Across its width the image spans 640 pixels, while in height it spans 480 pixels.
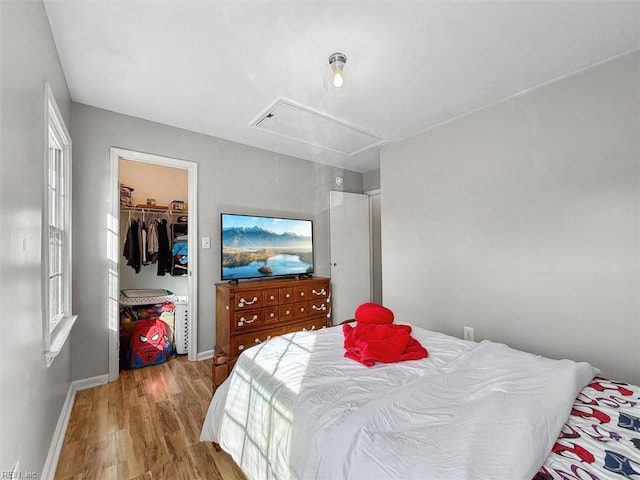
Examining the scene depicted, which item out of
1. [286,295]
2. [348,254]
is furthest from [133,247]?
[348,254]

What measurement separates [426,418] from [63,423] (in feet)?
7.60

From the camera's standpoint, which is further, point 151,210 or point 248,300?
point 151,210

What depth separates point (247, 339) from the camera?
118 inches

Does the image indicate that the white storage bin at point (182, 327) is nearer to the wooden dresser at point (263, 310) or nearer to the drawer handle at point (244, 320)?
the wooden dresser at point (263, 310)

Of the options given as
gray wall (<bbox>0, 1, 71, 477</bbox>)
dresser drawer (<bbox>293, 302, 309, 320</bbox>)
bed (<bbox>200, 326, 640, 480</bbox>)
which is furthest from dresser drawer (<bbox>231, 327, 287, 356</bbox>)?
gray wall (<bbox>0, 1, 71, 477</bbox>)

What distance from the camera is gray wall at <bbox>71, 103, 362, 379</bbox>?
8.20ft

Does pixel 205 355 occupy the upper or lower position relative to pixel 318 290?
lower

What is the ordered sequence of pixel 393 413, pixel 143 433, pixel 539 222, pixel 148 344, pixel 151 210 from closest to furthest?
1. pixel 393 413
2. pixel 143 433
3. pixel 539 222
4. pixel 148 344
5. pixel 151 210

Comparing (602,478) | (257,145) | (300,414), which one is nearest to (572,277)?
(602,478)

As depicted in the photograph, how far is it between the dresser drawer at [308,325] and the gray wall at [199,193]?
29.3 inches

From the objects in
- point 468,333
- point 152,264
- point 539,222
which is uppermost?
point 539,222

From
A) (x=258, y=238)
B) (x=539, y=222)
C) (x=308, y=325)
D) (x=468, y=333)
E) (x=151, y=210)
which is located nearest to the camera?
(x=539, y=222)

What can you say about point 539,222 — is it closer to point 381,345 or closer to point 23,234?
point 381,345

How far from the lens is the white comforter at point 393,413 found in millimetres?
869
